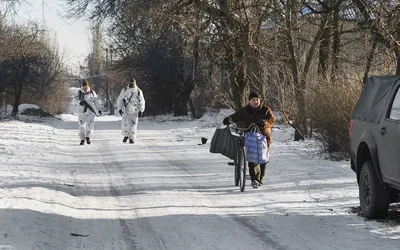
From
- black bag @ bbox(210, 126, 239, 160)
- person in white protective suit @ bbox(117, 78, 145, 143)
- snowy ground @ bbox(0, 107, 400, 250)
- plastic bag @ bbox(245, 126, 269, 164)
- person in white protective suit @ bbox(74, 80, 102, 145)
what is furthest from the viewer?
person in white protective suit @ bbox(117, 78, 145, 143)

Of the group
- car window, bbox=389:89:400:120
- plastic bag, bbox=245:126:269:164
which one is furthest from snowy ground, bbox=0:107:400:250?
car window, bbox=389:89:400:120

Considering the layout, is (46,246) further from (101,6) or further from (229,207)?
(101,6)

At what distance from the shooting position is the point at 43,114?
50.1 m

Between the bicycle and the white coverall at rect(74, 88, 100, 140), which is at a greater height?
the white coverall at rect(74, 88, 100, 140)

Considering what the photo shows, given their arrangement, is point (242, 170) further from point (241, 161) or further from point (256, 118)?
point (256, 118)

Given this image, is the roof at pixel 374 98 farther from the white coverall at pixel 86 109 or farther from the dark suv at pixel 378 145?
the white coverall at pixel 86 109

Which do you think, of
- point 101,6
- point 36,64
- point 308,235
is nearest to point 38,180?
point 308,235

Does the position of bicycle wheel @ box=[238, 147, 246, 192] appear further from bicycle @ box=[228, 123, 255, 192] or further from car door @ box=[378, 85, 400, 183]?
car door @ box=[378, 85, 400, 183]

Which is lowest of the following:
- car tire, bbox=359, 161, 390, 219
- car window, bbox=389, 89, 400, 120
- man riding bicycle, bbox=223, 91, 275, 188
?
car tire, bbox=359, 161, 390, 219

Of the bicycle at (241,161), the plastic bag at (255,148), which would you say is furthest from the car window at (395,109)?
the plastic bag at (255,148)

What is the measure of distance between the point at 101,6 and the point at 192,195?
12.8m

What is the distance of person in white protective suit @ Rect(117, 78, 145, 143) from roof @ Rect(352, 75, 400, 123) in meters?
11.6

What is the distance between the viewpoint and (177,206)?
8562 millimetres

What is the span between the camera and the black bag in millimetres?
10492
